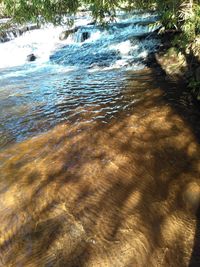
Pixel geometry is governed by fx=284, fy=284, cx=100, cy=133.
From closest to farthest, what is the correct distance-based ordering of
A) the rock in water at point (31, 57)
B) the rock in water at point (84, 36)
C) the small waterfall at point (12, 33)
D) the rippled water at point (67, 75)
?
the rippled water at point (67, 75) < the rock in water at point (31, 57) < the rock in water at point (84, 36) < the small waterfall at point (12, 33)

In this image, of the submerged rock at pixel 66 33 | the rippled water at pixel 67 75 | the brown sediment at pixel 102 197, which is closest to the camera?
the brown sediment at pixel 102 197

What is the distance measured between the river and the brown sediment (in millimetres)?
12

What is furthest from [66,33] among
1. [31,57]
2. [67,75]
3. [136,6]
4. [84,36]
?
[136,6]

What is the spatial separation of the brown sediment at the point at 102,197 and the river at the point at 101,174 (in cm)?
1

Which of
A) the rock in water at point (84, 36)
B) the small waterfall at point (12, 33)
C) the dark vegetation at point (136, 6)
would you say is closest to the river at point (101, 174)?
the dark vegetation at point (136, 6)

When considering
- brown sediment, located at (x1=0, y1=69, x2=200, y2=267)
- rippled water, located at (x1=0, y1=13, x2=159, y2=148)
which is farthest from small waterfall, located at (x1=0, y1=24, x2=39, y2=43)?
brown sediment, located at (x1=0, y1=69, x2=200, y2=267)

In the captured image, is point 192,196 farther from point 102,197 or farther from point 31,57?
point 31,57

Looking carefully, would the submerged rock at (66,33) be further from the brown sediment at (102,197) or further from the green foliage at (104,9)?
the brown sediment at (102,197)

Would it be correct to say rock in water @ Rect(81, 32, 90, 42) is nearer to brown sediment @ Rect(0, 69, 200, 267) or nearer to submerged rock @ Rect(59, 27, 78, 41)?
submerged rock @ Rect(59, 27, 78, 41)

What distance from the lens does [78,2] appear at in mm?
6324

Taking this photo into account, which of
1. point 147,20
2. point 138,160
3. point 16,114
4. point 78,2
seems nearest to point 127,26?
point 147,20

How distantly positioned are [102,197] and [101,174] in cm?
50

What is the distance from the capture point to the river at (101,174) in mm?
2977

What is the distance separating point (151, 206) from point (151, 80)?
5614mm
